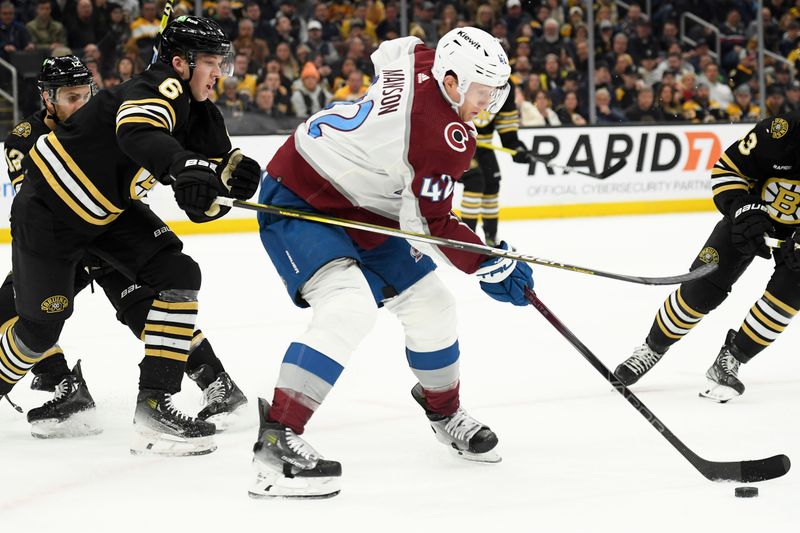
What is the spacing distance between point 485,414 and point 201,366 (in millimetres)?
851

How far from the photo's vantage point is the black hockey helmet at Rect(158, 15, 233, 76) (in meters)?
2.65

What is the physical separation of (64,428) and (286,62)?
595cm

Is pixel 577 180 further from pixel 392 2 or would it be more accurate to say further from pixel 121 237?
pixel 121 237

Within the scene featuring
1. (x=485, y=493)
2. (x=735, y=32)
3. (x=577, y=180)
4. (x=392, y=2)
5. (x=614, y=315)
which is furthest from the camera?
(x=735, y=32)

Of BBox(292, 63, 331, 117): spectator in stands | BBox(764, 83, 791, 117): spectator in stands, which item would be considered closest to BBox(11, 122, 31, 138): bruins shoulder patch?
BBox(292, 63, 331, 117): spectator in stands

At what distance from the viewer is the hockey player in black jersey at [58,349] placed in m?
3.00

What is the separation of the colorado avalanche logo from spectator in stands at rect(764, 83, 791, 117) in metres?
7.89

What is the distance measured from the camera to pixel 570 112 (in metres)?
8.80

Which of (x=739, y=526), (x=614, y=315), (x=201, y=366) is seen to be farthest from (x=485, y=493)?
(x=614, y=315)

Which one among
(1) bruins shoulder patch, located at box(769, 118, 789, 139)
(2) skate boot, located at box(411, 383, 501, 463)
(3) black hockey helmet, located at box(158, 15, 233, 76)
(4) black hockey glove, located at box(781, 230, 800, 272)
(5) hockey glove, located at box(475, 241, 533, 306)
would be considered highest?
(3) black hockey helmet, located at box(158, 15, 233, 76)

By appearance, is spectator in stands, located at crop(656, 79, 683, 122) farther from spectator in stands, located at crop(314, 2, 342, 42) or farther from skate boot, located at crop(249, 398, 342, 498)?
skate boot, located at crop(249, 398, 342, 498)

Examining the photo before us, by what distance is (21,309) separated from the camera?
2764 mm

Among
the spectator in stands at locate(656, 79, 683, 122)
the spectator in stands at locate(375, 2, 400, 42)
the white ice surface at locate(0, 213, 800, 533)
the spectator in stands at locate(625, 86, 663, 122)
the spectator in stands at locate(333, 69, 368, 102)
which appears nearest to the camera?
the white ice surface at locate(0, 213, 800, 533)

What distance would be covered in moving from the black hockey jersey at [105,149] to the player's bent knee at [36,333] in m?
0.29
